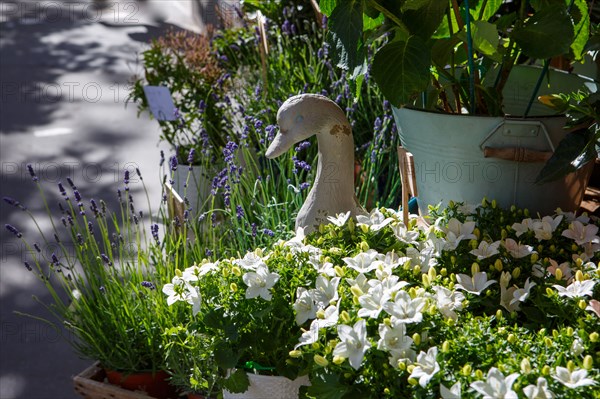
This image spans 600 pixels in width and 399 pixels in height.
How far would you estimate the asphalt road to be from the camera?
8.88ft

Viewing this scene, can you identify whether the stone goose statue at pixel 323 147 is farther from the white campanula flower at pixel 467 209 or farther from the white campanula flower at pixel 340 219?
A: the white campanula flower at pixel 467 209

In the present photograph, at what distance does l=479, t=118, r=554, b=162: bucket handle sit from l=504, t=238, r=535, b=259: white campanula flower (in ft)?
0.54

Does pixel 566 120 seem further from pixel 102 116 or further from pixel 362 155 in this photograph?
pixel 102 116

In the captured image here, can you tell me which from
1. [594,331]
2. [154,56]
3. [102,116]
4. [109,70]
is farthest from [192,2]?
[594,331]

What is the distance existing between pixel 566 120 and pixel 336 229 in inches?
17.9

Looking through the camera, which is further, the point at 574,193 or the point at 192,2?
the point at 192,2

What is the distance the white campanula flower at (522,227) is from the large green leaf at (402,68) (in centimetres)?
29

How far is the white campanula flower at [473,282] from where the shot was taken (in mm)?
1077

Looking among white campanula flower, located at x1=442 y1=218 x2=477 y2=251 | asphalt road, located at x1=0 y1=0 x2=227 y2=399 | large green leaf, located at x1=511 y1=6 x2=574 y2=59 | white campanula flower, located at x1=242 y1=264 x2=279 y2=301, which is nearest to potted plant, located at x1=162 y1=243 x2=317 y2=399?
white campanula flower, located at x1=242 y1=264 x2=279 y2=301

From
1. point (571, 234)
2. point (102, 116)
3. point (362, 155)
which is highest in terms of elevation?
point (571, 234)

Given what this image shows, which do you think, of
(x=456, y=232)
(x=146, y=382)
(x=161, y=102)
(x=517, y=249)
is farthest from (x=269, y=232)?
(x=161, y=102)

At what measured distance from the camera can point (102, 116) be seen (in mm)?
4996

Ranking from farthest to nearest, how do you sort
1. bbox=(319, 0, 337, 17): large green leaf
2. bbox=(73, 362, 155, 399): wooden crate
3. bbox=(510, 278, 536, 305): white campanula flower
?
bbox=(73, 362, 155, 399): wooden crate, bbox=(319, 0, 337, 17): large green leaf, bbox=(510, 278, 536, 305): white campanula flower

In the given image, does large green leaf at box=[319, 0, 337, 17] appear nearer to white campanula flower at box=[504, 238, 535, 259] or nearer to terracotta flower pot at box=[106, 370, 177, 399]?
white campanula flower at box=[504, 238, 535, 259]
